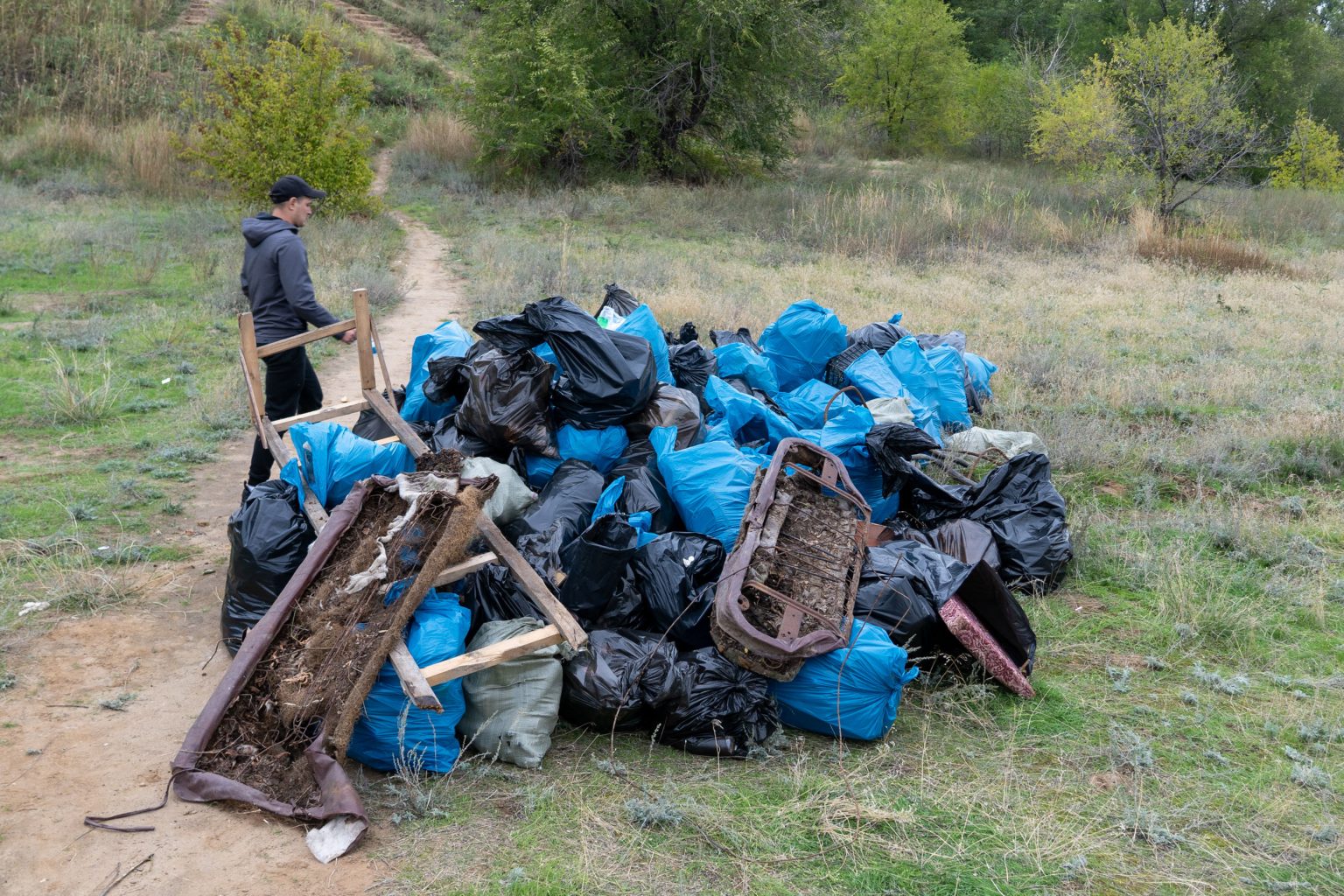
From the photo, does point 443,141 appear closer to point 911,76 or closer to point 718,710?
point 911,76

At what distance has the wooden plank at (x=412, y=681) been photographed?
2809 millimetres

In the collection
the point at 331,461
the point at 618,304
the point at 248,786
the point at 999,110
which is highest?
the point at 999,110

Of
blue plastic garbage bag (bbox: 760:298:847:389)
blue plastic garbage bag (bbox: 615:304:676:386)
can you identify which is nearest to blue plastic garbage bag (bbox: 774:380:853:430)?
blue plastic garbage bag (bbox: 760:298:847:389)

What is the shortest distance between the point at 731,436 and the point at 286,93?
1021 centimetres

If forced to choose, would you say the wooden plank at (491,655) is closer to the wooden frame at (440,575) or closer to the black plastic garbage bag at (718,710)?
the wooden frame at (440,575)

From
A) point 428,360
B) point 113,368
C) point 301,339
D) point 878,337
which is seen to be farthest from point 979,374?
point 113,368

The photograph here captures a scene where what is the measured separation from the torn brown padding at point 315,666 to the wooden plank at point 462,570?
4 cm

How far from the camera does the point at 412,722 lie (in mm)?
2961

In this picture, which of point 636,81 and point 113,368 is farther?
point 636,81

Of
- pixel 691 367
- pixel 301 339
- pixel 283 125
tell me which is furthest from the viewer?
pixel 283 125

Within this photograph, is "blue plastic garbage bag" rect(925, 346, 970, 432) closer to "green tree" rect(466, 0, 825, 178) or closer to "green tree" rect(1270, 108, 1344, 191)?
"green tree" rect(466, 0, 825, 178)

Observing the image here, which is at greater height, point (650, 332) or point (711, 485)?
point (650, 332)

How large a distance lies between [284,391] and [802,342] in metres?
3.14

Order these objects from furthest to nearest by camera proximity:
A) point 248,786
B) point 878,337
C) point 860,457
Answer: point 878,337, point 860,457, point 248,786
